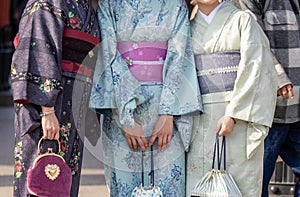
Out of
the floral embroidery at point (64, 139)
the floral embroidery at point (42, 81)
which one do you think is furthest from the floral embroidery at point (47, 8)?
the floral embroidery at point (64, 139)

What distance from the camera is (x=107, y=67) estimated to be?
3.86 m

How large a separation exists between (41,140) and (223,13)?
1.17 m

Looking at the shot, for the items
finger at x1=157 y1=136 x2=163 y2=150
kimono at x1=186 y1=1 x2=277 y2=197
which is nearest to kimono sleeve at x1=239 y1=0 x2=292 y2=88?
kimono at x1=186 y1=1 x2=277 y2=197

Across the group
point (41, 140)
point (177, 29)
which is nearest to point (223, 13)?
point (177, 29)

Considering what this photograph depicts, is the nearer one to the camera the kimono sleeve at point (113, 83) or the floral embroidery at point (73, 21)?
→ the floral embroidery at point (73, 21)

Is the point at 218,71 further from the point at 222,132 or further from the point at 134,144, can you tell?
the point at 134,144

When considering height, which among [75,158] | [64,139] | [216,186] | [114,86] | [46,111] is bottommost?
[216,186]

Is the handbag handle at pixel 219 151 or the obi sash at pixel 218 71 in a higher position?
the obi sash at pixel 218 71

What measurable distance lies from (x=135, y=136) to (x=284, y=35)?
110 cm

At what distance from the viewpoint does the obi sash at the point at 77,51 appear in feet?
12.0

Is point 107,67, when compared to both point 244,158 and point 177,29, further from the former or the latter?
point 244,158

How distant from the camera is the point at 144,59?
388 cm

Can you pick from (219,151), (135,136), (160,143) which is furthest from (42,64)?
(219,151)

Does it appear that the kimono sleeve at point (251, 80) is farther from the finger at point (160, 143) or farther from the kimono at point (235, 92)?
the finger at point (160, 143)
